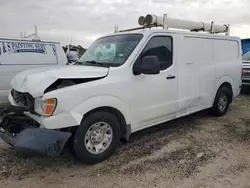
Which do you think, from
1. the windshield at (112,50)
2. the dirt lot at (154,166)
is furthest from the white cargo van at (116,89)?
the dirt lot at (154,166)

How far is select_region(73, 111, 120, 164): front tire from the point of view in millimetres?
3574

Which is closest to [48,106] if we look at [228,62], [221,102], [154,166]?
[154,166]

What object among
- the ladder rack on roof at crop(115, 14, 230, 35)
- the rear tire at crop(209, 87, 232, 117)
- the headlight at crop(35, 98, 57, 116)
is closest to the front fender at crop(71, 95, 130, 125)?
the headlight at crop(35, 98, 57, 116)

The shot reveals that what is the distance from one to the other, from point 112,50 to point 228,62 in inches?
129

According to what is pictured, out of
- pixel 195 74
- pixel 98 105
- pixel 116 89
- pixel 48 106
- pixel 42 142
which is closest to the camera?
pixel 42 142

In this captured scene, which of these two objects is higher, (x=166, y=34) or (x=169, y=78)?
(x=166, y=34)

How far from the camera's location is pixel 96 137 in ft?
12.4

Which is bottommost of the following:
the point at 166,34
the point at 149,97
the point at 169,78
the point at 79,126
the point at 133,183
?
the point at 133,183

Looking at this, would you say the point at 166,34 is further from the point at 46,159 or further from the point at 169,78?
the point at 46,159

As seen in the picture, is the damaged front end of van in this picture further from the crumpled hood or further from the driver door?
the driver door

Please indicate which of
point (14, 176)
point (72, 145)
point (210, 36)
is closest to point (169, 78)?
point (210, 36)

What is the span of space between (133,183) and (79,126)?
104cm

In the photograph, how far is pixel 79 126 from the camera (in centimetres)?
355

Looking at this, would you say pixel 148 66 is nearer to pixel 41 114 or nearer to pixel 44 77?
pixel 44 77
